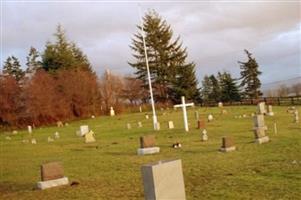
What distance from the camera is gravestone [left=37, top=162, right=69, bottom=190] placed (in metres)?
14.3

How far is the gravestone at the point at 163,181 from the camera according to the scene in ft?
23.7

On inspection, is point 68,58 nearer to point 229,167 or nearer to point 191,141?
point 191,141

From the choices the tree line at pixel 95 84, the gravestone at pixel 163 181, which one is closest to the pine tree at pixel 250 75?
the tree line at pixel 95 84

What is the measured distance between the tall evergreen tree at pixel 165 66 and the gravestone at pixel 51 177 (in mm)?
57052

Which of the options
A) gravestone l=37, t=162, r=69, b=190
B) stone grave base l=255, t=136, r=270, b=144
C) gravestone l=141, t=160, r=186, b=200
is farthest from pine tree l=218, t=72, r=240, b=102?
gravestone l=141, t=160, r=186, b=200

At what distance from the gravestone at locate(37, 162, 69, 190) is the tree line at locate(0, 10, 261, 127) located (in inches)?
1682

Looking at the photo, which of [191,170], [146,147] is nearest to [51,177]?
[191,170]

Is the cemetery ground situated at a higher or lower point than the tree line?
lower

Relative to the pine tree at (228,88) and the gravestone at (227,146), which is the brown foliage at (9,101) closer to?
the pine tree at (228,88)

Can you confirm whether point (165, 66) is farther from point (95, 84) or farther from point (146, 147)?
point (146, 147)

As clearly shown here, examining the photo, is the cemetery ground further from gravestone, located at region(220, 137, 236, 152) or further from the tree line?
the tree line

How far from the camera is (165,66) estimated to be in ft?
238

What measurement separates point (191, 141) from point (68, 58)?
52580 mm

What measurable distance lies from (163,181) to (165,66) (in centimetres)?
6568
